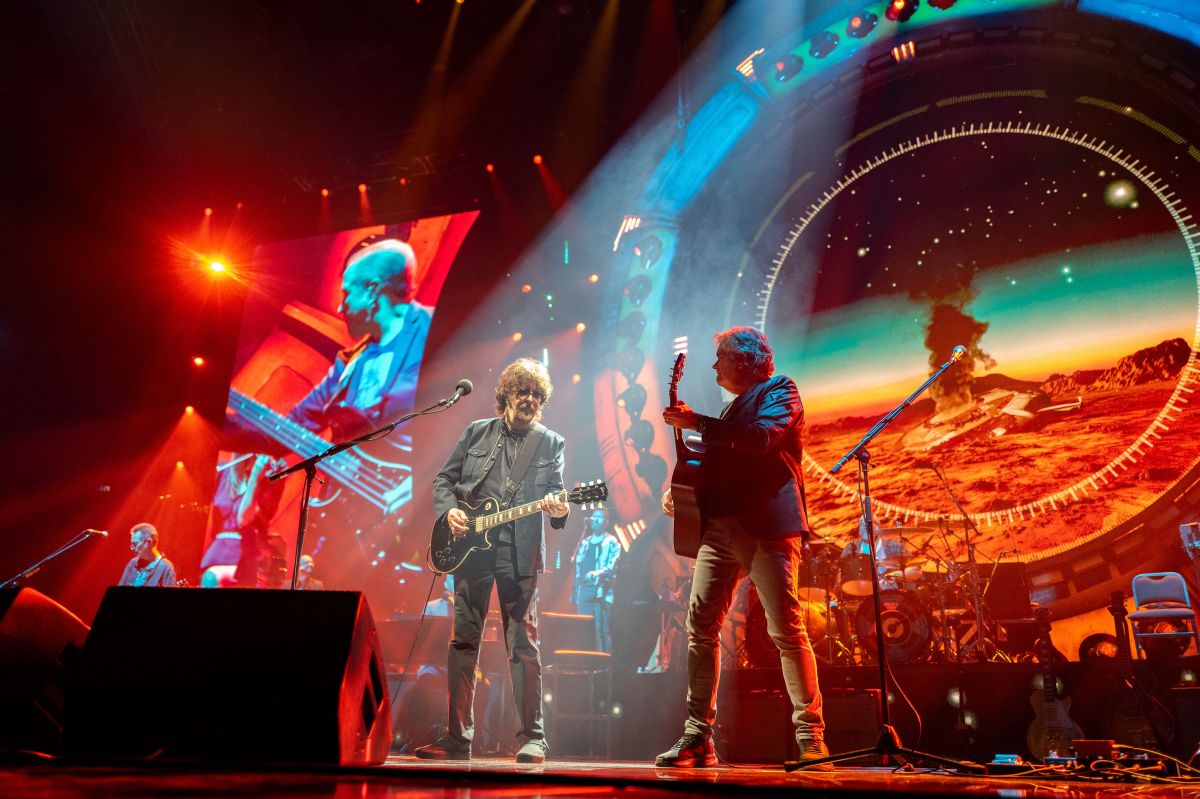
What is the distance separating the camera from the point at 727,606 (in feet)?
11.4

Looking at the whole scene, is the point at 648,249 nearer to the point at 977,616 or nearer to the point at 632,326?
the point at 632,326

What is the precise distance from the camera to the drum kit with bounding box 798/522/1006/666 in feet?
17.5

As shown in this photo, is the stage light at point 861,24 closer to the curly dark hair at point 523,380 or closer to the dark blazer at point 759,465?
the curly dark hair at point 523,380

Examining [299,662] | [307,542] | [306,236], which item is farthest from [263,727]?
[306,236]

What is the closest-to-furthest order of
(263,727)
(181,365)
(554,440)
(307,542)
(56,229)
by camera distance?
(263,727) < (554,440) < (307,542) < (56,229) < (181,365)

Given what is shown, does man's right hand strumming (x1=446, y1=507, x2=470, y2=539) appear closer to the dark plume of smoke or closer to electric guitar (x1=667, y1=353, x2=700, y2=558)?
electric guitar (x1=667, y1=353, x2=700, y2=558)

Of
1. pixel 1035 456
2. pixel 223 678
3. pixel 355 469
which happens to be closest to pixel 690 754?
pixel 223 678

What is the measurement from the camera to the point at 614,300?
7.41 m

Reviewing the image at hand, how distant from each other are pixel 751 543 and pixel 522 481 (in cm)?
149

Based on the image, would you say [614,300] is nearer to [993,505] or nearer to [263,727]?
[993,505]

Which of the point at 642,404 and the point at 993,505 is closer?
the point at 993,505

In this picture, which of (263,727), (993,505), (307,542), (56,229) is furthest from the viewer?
(56,229)

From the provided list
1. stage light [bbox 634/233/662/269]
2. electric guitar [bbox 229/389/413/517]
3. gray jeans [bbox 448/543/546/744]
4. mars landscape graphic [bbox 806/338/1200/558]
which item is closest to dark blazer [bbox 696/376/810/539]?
gray jeans [bbox 448/543/546/744]

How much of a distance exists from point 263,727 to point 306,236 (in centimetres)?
818
